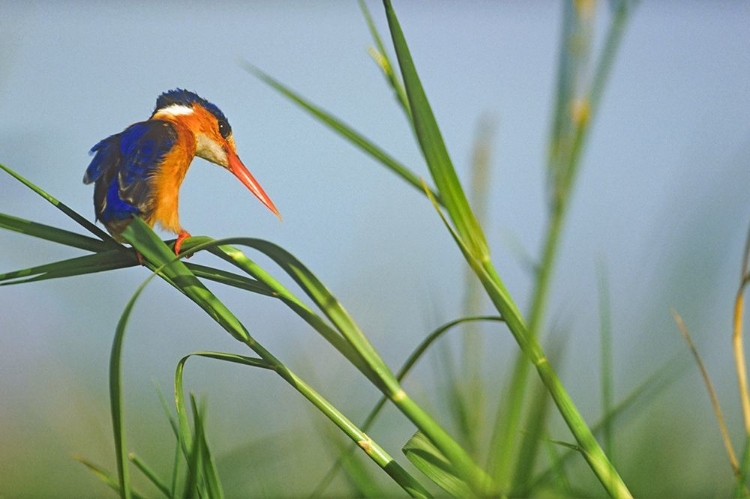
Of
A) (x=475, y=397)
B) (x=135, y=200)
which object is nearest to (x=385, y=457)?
(x=475, y=397)

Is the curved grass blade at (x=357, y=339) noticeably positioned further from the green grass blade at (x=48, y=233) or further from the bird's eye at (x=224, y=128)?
the bird's eye at (x=224, y=128)

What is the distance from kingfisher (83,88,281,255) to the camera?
0.54 metres

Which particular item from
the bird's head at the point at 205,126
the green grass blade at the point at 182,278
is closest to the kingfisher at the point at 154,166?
the bird's head at the point at 205,126

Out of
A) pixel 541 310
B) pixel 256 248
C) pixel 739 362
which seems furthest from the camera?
pixel 739 362

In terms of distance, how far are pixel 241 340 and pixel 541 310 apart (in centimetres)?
19

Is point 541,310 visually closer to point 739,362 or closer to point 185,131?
point 739,362

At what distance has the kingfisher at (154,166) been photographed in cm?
54

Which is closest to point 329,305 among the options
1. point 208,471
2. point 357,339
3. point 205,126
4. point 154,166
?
point 357,339

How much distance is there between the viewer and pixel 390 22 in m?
0.30

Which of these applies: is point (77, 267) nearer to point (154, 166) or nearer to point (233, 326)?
point (233, 326)

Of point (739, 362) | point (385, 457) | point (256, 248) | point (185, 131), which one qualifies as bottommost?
point (739, 362)

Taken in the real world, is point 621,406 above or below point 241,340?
below

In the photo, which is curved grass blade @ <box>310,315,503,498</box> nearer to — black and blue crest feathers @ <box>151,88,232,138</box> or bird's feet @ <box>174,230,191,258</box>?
bird's feet @ <box>174,230,191,258</box>

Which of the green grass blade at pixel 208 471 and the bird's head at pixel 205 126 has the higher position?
the bird's head at pixel 205 126
